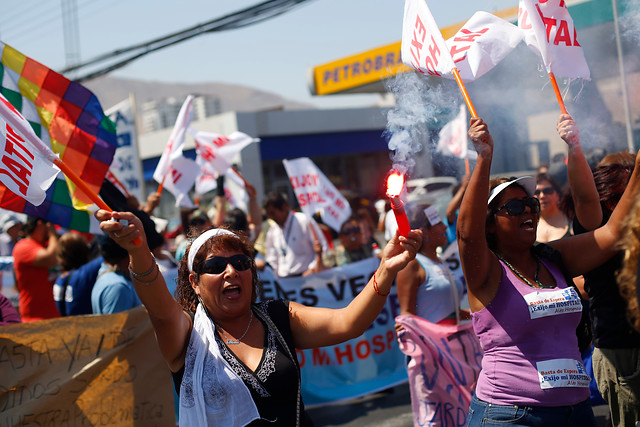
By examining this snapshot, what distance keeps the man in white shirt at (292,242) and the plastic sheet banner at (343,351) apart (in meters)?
1.27

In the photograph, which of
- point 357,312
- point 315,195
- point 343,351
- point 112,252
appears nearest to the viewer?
point 357,312

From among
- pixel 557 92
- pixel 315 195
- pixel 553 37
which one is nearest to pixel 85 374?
pixel 557 92

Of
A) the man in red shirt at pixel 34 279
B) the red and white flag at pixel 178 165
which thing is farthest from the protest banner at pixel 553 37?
the man in red shirt at pixel 34 279

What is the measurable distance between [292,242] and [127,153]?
247 centimetres

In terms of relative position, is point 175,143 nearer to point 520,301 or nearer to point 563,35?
point 563,35

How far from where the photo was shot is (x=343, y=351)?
22.1 feet

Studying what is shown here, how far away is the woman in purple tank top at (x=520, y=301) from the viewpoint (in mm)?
2787

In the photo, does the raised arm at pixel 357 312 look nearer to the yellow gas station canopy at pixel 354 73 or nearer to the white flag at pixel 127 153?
the white flag at pixel 127 153

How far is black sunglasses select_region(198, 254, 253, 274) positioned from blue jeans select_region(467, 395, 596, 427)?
3.83 feet

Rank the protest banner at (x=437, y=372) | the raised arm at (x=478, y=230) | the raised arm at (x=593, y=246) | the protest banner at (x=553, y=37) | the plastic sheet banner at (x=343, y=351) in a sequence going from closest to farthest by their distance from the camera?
the raised arm at (x=478, y=230) → the raised arm at (x=593, y=246) → the protest banner at (x=553, y=37) → the protest banner at (x=437, y=372) → the plastic sheet banner at (x=343, y=351)

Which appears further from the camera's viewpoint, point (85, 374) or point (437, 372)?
point (437, 372)

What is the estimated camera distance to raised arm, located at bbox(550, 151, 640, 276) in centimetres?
302

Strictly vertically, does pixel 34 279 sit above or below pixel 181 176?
below

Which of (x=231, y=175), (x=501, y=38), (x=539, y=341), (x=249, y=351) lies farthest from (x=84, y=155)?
(x=231, y=175)
